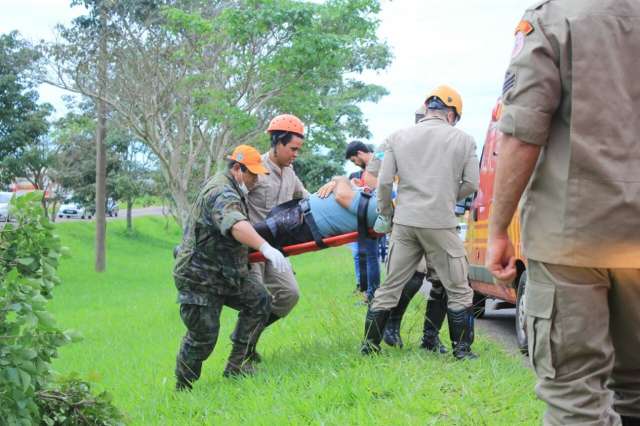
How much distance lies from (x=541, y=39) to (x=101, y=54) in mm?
19768

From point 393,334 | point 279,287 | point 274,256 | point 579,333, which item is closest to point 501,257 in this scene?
point 579,333

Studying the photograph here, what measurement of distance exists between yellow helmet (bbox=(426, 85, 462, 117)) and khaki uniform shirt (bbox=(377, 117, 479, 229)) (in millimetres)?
136

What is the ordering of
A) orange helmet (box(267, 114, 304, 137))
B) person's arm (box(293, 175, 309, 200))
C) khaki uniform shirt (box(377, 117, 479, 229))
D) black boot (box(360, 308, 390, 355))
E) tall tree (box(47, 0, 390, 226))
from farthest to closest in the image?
tall tree (box(47, 0, 390, 226)), person's arm (box(293, 175, 309, 200)), orange helmet (box(267, 114, 304, 137)), black boot (box(360, 308, 390, 355)), khaki uniform shirt (box(377, 117, 479, 229))

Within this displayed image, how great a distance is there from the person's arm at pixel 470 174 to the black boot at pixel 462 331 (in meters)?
0.79

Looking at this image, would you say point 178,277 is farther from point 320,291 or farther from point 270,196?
point 320,291

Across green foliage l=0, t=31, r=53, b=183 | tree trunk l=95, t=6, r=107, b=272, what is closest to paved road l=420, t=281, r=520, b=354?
tree trunk l=95, t=6, r=107, b=272

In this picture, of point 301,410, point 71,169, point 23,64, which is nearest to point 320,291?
point 301,410

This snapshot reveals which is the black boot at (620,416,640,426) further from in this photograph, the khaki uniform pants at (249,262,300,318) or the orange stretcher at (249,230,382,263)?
the khaki uniform pants at (249,262,300,318)

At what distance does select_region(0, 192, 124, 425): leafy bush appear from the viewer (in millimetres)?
3822

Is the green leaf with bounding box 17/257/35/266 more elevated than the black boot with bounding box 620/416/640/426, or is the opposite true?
the green leaf with bounding box 17/257/35/266

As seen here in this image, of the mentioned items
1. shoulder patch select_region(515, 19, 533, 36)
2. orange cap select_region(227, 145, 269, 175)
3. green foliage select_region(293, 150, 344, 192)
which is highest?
shoulder patch select_region(515, 19, 533, 36)

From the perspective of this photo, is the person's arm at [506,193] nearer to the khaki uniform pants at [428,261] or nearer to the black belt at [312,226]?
the khaki uniform pants at [428,261]

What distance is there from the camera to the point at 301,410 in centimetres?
475

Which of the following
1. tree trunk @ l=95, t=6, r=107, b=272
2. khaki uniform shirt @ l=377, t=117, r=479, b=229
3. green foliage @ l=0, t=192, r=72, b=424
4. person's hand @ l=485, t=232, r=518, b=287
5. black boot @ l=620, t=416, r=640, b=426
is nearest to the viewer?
person's hand @ l=485, t=232, r=518, b=287
